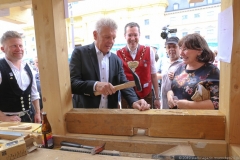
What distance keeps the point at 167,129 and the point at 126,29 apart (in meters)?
1.93

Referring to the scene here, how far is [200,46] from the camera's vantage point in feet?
5.44

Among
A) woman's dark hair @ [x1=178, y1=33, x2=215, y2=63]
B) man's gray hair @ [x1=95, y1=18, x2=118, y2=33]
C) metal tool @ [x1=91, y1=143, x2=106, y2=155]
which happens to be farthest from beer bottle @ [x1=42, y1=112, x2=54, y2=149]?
woman's dark hair @ [x1=178, y1=33, x2=215, y2=63]

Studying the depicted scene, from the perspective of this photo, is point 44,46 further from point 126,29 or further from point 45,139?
point 126,29

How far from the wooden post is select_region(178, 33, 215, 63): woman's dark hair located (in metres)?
1.18

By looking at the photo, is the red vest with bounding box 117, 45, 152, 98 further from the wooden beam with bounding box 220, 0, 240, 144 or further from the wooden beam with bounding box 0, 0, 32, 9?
the wooden beam with bounding box 220, 0, 240, 144

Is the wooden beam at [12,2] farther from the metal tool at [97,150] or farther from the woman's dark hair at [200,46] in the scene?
the woman's dark hair at [200,46]

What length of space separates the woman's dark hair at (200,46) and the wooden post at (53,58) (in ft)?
3.88

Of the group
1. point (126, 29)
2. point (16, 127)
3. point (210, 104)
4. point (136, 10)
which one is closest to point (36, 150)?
point (16, 127)

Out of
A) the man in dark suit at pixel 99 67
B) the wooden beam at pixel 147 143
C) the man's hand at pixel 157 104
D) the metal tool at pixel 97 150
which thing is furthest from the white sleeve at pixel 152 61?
the metal tool at pixel 97 150

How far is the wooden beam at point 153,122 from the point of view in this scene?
2.86 ft

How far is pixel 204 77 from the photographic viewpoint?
1.47 m

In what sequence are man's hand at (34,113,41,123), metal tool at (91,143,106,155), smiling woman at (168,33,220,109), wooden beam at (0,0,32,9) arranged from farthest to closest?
Answer: man's hand at (34,113,41,123) → smiling woman at (168,33,220,109) → wooden beam at (0,0,32,9) → metal tool at (91,143,106,155)

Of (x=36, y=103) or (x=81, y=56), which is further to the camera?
(x=36, y=103)

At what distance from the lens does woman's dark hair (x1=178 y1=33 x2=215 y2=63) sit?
1.61m
